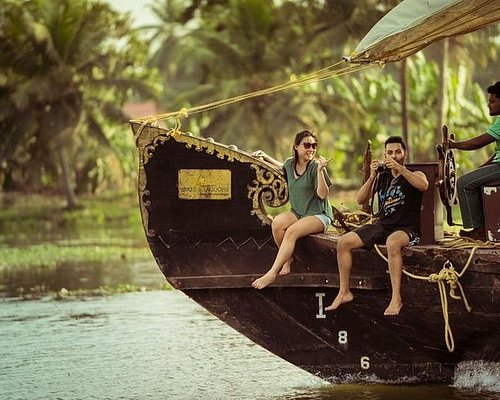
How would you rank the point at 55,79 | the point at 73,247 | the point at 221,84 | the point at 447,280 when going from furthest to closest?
the point at 221,84
the point at 55,79
the point at 73,247
the point at 447,280

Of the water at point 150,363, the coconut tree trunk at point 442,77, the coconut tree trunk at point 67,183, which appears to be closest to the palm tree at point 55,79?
the coconut tree trunk at point 67,183

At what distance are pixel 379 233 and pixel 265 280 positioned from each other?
73cm

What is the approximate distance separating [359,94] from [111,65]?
6049 millimetres

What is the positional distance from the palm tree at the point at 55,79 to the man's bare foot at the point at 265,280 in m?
22.4

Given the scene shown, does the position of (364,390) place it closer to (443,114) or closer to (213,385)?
(213,385)

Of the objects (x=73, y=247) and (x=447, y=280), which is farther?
(x=73, y=247)

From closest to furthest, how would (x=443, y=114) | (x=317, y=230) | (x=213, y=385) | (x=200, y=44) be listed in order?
(x=317, y=230) → (x=213, y=385) → (x=443, y=114) → (x=200, y=44)

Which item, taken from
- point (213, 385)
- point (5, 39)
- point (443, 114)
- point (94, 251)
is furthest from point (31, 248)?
point (213, 385)

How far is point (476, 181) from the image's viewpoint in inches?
287

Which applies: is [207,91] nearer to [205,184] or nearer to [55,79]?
[55,79]

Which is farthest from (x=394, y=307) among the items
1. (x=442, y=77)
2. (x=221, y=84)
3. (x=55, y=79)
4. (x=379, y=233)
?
(x=221, y=84)

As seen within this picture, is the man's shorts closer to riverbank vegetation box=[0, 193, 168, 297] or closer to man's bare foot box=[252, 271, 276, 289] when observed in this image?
man's bare foot box=[252, 271, 276, 289]

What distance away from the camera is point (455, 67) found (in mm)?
26969

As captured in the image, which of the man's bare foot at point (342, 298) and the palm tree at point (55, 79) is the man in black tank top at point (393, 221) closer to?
the man's bare foot at point (342, 298)
